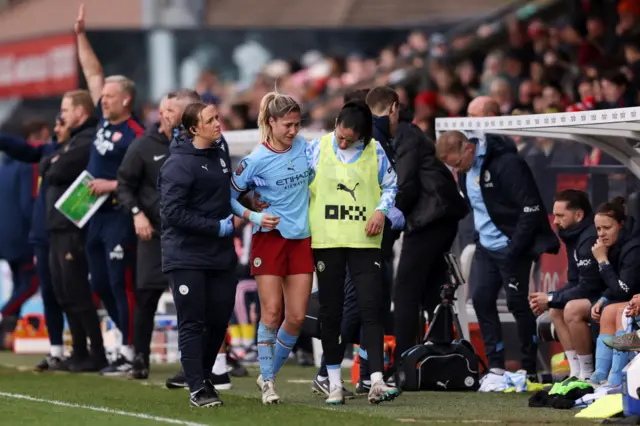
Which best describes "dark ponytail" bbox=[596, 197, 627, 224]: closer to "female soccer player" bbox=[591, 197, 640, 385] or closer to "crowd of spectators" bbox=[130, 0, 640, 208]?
"female soccer player" bbox=[591, 197, 640, 385]

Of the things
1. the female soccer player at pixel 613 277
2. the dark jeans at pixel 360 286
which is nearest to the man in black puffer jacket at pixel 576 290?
the female soccer player at pixel 613 277

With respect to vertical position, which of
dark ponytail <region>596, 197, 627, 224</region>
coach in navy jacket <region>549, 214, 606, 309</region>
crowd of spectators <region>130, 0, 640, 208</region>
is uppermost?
crowd of spectators <region>130, 0, 640, 208</region>

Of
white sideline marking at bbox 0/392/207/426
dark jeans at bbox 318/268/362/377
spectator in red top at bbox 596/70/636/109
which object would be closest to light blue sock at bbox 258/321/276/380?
white sideline marking at bbox 0/392/207/426

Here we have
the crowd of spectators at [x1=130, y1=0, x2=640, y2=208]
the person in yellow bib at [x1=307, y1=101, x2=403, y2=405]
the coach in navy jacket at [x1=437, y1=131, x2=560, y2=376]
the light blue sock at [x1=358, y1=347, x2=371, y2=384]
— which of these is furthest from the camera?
the crowd of spectators at [x1=130, y1=0, x2=640, y2=208]

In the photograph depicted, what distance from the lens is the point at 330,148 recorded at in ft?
35.8

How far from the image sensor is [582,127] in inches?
454

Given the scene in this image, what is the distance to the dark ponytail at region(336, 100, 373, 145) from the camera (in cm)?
1074

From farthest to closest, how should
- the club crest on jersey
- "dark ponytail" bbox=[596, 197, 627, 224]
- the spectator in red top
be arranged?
1. the spectator in red top
2. "dark ponytail" bbox=[596, 197, 627, 224]
3. the club crest on jersey

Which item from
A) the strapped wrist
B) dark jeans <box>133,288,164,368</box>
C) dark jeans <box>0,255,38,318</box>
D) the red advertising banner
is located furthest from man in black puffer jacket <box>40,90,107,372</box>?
the red advertising banner

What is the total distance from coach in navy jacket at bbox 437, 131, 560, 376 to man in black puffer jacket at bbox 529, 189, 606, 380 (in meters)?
0.34

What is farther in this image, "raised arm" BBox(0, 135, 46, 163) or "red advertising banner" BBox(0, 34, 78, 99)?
"red advertising banner" BBox(0, 34, 78, 99)

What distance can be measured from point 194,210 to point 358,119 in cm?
121

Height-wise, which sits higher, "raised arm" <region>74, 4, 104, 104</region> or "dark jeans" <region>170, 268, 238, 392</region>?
"raised arm" <region>74, 4, 104, 104</region>

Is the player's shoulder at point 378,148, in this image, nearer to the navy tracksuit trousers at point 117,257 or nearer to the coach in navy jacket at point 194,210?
the coach in navy jacket at point 194,210
